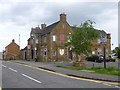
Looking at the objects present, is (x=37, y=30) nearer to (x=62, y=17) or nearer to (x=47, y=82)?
(x=62, y=17)

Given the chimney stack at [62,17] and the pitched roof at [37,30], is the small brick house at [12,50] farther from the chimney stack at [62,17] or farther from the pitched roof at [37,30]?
the chimney stack at [62,17]

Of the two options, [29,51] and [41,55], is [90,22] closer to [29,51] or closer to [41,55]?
[41,55]

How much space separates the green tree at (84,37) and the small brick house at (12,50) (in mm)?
69549

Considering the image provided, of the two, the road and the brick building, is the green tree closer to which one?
the road

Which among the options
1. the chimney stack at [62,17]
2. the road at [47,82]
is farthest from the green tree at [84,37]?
the chimney stack at [62,17]

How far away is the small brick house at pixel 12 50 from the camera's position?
11399 cm

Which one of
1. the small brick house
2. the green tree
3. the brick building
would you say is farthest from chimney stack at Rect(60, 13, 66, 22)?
the small brick house

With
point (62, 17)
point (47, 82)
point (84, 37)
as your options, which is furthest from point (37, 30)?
point (47, 82)

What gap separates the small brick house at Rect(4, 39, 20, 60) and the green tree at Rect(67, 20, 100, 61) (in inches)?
2738

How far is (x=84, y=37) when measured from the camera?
147 ft

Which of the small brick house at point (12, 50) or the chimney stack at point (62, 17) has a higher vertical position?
the chimney stack at point (62, 17)

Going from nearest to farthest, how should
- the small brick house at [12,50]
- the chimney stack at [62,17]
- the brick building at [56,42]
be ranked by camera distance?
the brick building at [56,42]
the chimney stack at [62,17]
the small brick house at [12,50]

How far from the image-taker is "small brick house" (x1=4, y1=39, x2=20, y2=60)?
113994 millimetres

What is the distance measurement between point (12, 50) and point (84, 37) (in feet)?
246
